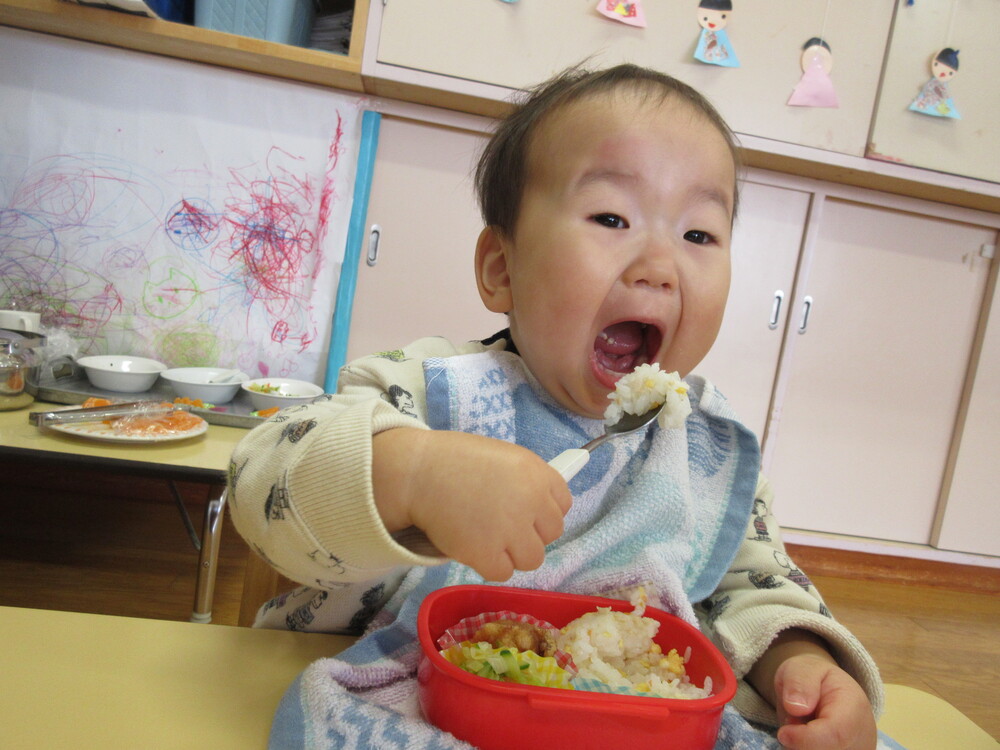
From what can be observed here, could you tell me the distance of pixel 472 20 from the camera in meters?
1.40

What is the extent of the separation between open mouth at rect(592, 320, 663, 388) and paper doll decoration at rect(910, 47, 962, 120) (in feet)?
4.31

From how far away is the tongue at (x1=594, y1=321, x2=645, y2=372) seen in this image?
696 millimetres

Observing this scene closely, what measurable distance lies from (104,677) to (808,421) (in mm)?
1836

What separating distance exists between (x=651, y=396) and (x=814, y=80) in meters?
1.30

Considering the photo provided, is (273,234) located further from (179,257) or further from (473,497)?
(473,497)

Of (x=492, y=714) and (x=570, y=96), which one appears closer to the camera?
(x=492, y=714)

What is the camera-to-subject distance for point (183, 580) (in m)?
1.43

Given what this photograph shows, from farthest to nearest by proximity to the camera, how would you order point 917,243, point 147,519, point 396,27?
point 917,243, point 147,519, point 396,27

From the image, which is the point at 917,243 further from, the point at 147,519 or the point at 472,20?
the point at 147,519

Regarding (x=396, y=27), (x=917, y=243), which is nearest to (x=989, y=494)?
(x=917, y=243)

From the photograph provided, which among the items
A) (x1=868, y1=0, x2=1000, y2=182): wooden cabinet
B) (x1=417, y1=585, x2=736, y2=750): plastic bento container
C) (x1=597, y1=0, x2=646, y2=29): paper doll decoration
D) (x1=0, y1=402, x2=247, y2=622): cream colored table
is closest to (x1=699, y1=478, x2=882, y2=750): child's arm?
(x1=417, y1=585, x2=736, y2=750): plastic bento container

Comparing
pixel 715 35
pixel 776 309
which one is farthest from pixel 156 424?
pixel 776 309

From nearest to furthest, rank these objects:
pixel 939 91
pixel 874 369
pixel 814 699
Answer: pixel 814 699 → pixel 939 91 → pixel 874 369

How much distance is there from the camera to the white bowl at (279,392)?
4.51 ft
